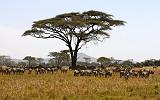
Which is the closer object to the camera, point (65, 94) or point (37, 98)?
point (37, 98)

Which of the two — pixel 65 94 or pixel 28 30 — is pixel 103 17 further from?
pixel 65 94

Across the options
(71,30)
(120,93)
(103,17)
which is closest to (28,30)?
(71,30)

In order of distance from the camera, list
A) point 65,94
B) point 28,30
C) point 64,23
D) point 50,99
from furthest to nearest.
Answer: point 28,30 < point 64,23 < point 65,94 < point 50,99

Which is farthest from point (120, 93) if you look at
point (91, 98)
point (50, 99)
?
point (50, 99)

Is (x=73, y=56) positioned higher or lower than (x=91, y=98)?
higher

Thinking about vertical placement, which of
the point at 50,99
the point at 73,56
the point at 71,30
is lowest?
the point at 50,99

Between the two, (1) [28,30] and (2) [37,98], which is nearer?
(2) [37,98]

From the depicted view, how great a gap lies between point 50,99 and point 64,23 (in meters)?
33.8

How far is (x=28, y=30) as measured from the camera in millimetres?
51406

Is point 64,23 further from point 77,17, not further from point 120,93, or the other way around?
point 120,93

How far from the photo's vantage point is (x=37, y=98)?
14.2 metres

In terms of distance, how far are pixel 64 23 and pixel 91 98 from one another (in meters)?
33.4

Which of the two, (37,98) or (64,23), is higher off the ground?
(64,23)

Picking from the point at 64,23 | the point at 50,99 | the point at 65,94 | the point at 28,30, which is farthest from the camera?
the point at 28,30
